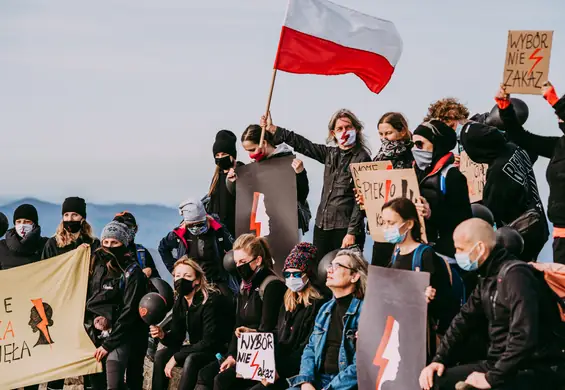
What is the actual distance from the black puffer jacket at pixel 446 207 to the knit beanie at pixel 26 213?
5.78m

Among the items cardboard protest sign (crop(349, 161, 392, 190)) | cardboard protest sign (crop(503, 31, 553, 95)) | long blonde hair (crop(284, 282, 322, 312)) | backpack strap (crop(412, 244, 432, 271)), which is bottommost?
long blonde hair (crop(284, 282, 322, 312))

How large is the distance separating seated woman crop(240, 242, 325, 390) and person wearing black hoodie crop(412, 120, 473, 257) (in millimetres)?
1507

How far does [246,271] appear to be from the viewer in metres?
11.2

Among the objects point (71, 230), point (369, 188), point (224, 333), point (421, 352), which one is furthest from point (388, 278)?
point (71, 230)

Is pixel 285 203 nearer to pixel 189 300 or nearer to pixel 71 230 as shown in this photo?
pixel 189 300

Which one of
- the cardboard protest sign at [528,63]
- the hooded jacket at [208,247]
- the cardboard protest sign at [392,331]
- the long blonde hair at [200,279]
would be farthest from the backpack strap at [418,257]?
the hooded jacket at [208,247]

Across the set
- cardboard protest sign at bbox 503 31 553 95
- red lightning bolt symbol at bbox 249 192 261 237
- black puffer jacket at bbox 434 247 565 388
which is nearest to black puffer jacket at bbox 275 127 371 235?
red lightning bolt symbol at bbox 249 192 261 237

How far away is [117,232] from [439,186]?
14.1ft

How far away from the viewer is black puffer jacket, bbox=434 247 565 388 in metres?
7.80

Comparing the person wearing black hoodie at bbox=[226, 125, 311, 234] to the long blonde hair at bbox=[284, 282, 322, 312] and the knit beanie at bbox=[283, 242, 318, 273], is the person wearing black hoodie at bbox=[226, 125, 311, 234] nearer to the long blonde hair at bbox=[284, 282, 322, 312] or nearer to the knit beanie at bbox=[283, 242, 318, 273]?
the knit beanie at bbox=[283, 242, 318, 273]

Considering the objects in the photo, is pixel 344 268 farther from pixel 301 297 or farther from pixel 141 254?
pixel 141 254

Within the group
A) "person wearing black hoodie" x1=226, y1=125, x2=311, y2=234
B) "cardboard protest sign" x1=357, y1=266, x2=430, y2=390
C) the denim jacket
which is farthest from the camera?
"person wearing black hoodie" x1=226, y1=125, x2=311, y2=234

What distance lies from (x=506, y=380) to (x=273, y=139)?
471cm

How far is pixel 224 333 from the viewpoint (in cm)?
1155
